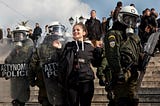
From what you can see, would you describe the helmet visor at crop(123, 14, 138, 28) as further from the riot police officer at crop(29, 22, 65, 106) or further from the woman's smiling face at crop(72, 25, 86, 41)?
the riot police officer at crop(29, 22, 65, 106)

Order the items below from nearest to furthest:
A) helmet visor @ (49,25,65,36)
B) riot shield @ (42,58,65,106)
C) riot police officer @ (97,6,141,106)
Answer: riot police officer @ (97,6,141,106), riot shield @ (42,58,65,106), helmet visor @ (49,25,65,36)

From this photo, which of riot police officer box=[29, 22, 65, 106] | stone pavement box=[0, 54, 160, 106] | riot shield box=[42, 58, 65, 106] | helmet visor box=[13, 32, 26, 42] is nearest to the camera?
riot shield box=[42, 58, 65, 106]

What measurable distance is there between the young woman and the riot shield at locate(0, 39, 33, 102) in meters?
1.43

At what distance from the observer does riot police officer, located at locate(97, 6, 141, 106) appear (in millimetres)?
6410

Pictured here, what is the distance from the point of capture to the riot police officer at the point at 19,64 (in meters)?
8.61

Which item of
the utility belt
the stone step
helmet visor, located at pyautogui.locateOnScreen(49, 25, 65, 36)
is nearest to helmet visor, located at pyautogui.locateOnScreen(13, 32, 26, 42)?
helmet visor, located at pyautogui.locateOnScreen(49, 25, 65, 36)

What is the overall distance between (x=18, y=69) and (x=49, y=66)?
1.01m

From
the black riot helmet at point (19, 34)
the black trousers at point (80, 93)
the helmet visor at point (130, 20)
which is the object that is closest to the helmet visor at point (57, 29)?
the black riot helmet at point (19, 34)

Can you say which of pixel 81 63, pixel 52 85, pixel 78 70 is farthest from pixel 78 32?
pixel 52 85

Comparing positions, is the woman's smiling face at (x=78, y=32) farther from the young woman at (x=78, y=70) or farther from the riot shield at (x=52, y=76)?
the riot shield at (x=52, y=76)

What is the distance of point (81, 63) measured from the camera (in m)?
7.14

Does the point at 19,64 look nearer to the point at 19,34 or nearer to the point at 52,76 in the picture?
the point at 19,34

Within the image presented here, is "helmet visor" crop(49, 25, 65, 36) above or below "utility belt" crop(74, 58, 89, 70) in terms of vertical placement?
above

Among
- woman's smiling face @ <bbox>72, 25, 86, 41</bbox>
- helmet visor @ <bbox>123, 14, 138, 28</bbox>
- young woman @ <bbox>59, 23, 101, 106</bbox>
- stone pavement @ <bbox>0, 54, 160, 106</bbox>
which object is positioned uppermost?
helmet visor @ <bbox>123, 14, 138, 28</bbox>
